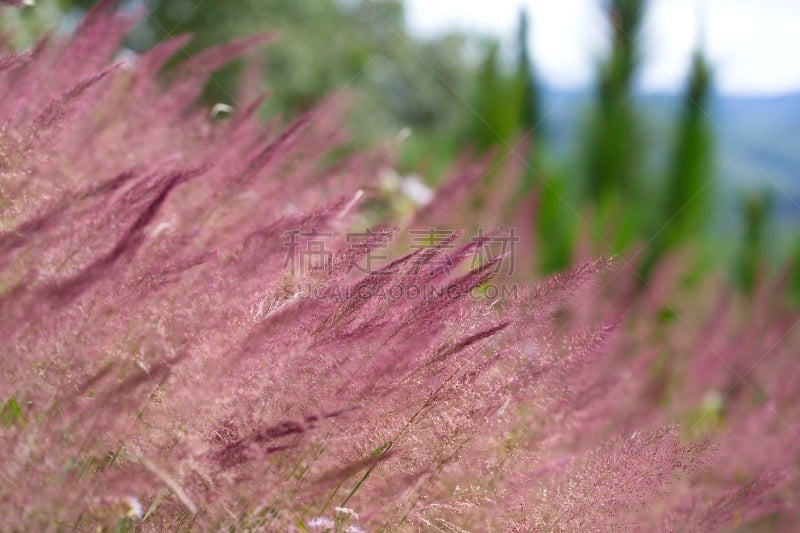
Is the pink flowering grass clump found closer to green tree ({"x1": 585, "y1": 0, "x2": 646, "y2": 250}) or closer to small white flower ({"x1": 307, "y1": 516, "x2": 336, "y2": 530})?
small white flower ({"x1": 307, "y1": 516, "x2": 336, "y2": 530})

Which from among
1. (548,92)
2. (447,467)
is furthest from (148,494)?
(548,92)

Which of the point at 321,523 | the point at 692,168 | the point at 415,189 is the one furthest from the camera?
the point at 692,168

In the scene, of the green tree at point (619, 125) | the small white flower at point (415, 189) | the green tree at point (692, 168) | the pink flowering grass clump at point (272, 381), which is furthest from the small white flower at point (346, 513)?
the green tree at point (619, 125)

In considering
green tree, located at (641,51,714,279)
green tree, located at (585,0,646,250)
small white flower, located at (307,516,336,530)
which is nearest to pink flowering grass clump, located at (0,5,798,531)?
small white flower, located at (307,516,336,530)

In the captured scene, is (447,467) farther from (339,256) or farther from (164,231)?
(164,231)

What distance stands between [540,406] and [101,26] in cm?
108

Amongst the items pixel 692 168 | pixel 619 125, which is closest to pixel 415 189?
pixel 619 125

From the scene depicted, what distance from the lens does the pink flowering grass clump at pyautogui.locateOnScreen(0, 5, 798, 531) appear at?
3.40 ft

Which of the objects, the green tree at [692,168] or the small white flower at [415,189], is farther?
the green tree at [692,168]

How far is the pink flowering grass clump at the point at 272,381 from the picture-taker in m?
1.04

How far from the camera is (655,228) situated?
23.5 ft

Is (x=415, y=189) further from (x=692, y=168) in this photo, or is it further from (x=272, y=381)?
(x=272, y=381)

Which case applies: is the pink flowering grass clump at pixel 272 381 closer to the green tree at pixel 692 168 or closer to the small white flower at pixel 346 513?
the small white flower at pixel 346 513

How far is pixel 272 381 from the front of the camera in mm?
1079
